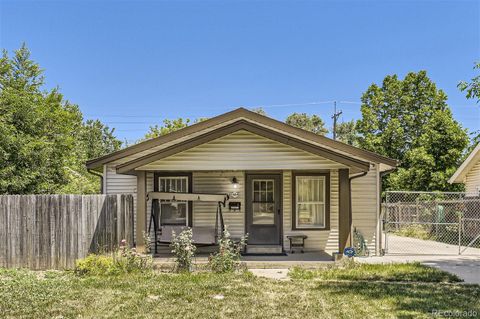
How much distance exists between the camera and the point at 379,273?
7.97m

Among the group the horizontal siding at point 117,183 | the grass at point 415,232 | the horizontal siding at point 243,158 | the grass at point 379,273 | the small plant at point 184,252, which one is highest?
the horizontal siding at point 243,158

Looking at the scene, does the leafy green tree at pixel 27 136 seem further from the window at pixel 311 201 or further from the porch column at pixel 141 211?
the window at pixel 311 201

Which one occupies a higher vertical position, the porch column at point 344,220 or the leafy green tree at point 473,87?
the leafy green tree at point 473,87

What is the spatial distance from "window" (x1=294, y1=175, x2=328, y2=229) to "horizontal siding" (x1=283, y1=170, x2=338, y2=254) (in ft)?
0.59

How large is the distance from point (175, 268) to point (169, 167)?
2432 millimetres

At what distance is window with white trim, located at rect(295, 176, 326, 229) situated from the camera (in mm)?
10906

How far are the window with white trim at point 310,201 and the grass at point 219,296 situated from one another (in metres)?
3.16

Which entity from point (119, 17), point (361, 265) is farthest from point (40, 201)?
point (119, 17)

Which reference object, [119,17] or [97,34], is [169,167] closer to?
[119,17]

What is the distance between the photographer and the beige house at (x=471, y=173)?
15.6 meters

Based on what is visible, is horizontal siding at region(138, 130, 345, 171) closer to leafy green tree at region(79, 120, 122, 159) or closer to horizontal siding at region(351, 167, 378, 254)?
horizontal siding at region(351, 167, 378, 254)

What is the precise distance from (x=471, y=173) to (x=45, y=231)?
56.4 feet

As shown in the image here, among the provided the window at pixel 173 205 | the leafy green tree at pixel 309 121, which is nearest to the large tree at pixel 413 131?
the leafy green tree at pixel 309 121

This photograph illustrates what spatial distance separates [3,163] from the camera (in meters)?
14.2
